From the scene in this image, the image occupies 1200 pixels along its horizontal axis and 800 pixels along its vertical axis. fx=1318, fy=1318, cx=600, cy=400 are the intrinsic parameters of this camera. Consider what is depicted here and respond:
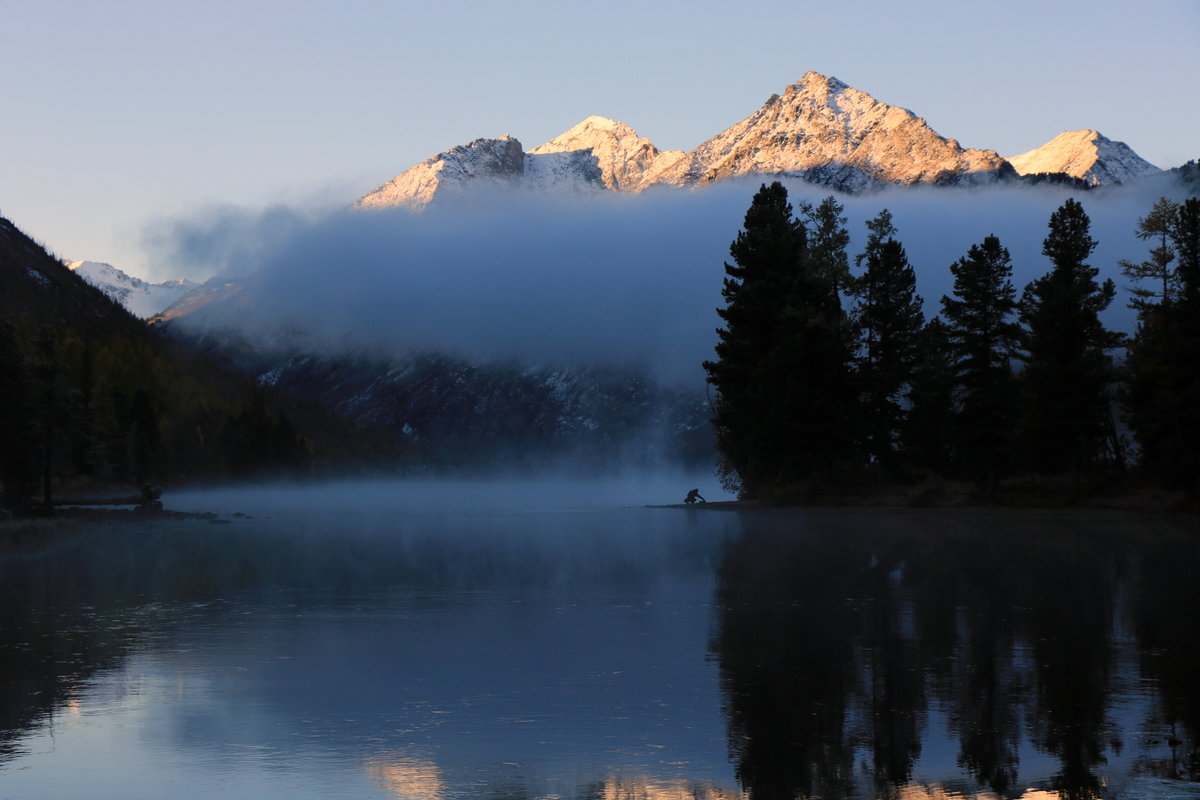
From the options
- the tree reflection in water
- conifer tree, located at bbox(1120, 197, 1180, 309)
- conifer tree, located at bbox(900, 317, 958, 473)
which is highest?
conifer tree, located at bbox(1120, 197, 1180, 309)

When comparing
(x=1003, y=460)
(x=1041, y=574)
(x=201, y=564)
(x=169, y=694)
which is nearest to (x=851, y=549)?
(x=1041, y=574)

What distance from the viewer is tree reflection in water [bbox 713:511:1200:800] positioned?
13969 mm

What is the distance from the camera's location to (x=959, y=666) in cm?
2002

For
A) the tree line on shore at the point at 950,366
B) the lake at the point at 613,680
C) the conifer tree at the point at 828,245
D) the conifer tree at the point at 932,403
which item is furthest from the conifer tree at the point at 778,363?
the lake at the point at 613,680

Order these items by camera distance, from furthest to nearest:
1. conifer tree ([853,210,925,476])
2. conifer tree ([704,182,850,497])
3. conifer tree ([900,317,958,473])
A: conifer tree ([853,210,925,476]) < conifer tree ([900,317,958,473]) < conifer tree ([704,182,850,497])

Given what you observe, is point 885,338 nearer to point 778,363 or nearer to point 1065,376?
point 778,363

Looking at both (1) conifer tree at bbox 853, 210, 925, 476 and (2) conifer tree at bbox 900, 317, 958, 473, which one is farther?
(1) conifer tree at bbox 853, 210, 925, 476

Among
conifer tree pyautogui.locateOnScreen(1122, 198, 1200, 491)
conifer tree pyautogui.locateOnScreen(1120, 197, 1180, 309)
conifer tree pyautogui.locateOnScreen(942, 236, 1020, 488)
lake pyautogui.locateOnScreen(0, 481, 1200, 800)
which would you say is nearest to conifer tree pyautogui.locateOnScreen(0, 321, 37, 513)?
lake pyautogui.locateOnScreen(0, 481, 1200, 800)

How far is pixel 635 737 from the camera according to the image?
15.4 metres

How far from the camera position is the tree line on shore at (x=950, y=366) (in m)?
72.9

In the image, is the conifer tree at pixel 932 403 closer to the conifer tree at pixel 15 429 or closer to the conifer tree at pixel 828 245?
the conifer tree at pixel 828 245

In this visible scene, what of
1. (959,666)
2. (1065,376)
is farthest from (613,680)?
(1065,376)

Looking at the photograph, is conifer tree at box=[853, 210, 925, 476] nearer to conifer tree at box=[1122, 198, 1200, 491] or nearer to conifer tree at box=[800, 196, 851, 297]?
conifer tree at box=[800, 196, 851, 297]

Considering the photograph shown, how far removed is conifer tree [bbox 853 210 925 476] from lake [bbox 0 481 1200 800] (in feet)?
162
